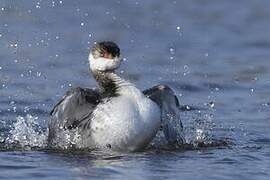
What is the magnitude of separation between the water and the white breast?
16cm

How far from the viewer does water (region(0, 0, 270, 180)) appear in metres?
12.3

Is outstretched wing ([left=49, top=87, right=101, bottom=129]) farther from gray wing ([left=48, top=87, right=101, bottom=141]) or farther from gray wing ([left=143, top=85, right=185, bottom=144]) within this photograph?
gray wing ([left=143, top=85, right=185, bottom=144])

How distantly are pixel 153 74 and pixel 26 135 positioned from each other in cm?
471

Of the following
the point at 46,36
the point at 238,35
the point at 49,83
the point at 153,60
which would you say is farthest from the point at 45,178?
the point at 238,35

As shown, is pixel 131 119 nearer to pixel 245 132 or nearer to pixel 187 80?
pixel 245 132

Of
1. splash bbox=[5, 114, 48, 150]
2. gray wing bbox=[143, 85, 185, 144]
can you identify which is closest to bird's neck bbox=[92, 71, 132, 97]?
gray wing bbox=[143, 85, 185, 144]

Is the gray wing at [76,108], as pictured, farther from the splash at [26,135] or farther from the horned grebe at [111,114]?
the splash at [26,135]

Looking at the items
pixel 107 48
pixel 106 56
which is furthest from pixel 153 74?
pixel 107 48

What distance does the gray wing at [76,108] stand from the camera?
12906mm

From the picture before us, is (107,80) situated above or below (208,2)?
below

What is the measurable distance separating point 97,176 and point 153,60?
7.73 metres

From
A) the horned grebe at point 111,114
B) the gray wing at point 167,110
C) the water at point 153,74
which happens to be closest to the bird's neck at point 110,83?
the horned grebe at point 111,114

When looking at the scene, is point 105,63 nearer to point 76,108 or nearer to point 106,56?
point 106,56

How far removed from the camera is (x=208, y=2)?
24453mm
